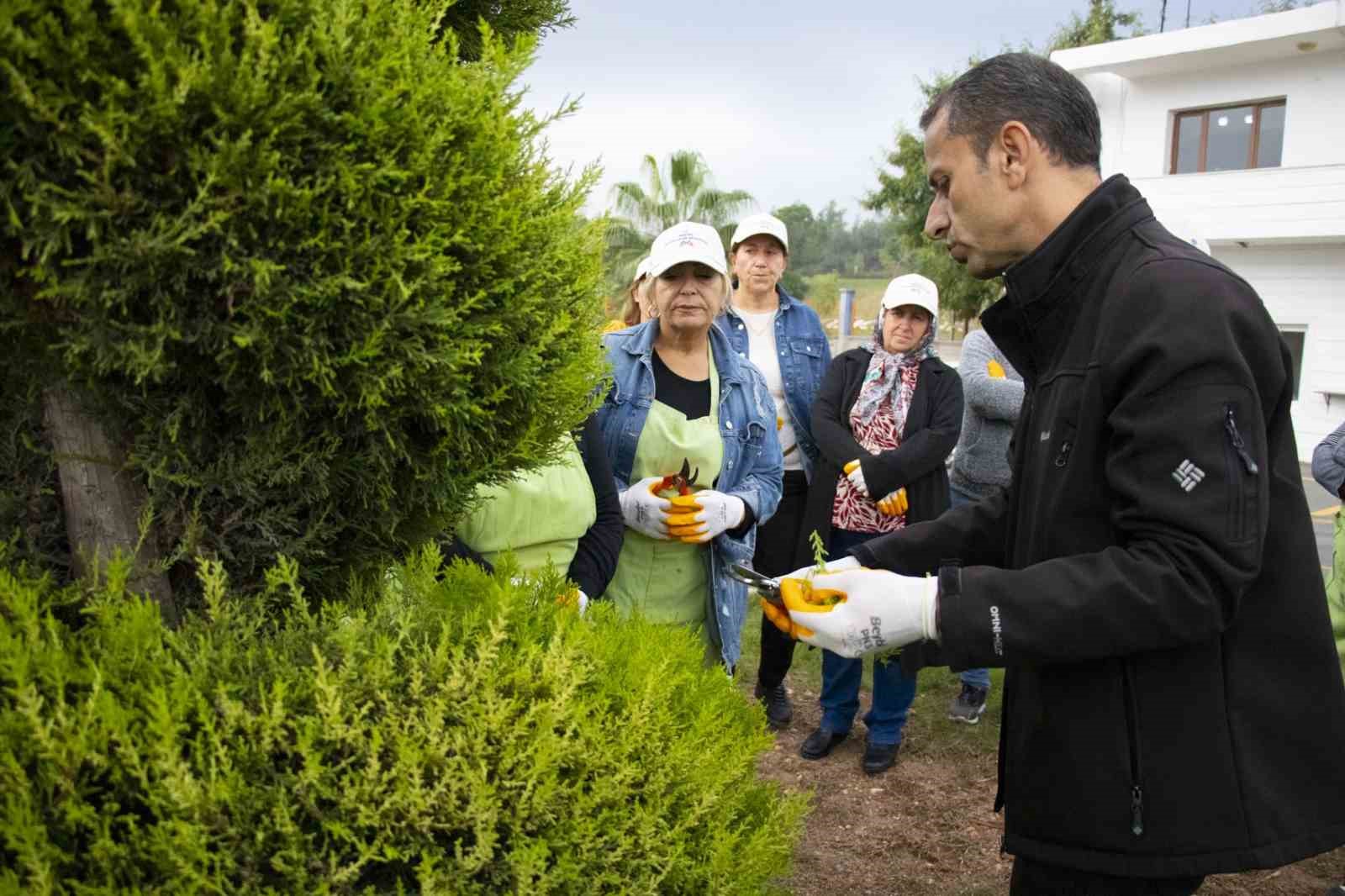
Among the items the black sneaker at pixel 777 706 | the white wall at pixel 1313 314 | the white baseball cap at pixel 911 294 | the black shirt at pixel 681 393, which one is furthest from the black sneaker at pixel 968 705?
the white wall at pixel 1313 314

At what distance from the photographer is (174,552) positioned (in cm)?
165

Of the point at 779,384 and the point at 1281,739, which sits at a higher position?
the point at 779,384

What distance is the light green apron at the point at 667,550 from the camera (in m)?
3.73

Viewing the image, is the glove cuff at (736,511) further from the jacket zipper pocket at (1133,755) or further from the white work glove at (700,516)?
the jacket zipper pocket at (1133,755)

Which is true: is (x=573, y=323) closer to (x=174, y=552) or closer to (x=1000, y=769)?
(x=174, y=552)

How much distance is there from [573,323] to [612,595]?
2113 millimetres

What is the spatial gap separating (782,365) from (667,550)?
1.74 metres

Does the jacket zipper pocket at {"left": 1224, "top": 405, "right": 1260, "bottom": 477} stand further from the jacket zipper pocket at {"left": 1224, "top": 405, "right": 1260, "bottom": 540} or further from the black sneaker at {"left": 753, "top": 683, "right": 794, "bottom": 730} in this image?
the black sneaker at {"left": 753, "top": 683, "right": 794, "bottom": 730}

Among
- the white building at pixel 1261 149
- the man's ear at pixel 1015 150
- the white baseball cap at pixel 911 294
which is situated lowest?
the white baseball cap at pixel 911 294

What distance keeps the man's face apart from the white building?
19.1m

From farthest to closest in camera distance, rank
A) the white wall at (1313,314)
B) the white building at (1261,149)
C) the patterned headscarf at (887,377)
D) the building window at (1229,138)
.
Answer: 1. the building window at (1229,138)
2. the white wall at (1313,314)
3. the white building at (1261,149)
4. the patterned headscarf at (887,377)

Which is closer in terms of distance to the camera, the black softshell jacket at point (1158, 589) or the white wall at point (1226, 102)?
the black softshell jacket at point (1158, 589)

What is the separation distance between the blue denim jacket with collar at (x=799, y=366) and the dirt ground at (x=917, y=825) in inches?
58.8

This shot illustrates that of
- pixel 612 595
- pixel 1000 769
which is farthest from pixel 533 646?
pixel 612 595
